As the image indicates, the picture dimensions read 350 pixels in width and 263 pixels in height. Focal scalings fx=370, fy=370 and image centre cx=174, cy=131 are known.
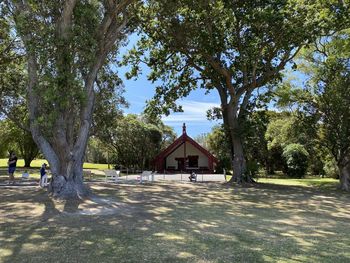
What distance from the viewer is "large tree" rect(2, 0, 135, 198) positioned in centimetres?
1351

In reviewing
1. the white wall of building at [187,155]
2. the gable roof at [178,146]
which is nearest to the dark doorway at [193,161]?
the white wall of building at [187,155]

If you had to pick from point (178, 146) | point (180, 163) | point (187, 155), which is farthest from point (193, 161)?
point (178, 146)

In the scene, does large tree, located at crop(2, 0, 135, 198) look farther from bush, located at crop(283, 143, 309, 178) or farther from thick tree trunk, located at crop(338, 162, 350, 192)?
bush, located at crop(283, 143, 309, 178)

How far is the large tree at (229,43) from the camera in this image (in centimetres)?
1891

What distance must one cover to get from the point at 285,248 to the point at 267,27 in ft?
48.1

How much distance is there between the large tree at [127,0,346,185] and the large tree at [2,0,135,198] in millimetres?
4781

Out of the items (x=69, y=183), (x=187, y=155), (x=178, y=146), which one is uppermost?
(x=178, y=146)

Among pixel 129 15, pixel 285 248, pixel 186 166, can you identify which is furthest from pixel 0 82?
pixel 186 166

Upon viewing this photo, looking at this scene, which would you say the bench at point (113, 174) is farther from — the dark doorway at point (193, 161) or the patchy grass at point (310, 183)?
the dark doorway at point (193, 161)

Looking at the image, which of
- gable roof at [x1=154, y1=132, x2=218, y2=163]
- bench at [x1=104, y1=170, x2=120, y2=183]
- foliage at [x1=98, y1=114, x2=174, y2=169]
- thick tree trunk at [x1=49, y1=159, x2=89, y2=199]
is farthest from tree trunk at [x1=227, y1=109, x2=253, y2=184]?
foliage at [x1=98, y1=114, x2=174, y2=169]

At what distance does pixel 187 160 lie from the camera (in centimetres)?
4225

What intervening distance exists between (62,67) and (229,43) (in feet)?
39.2

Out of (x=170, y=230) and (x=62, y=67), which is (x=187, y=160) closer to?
(x=62, y=67)

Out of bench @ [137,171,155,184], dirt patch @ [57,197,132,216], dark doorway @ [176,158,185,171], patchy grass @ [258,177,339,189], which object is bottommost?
dirt patch @ [57,197,132,216]
